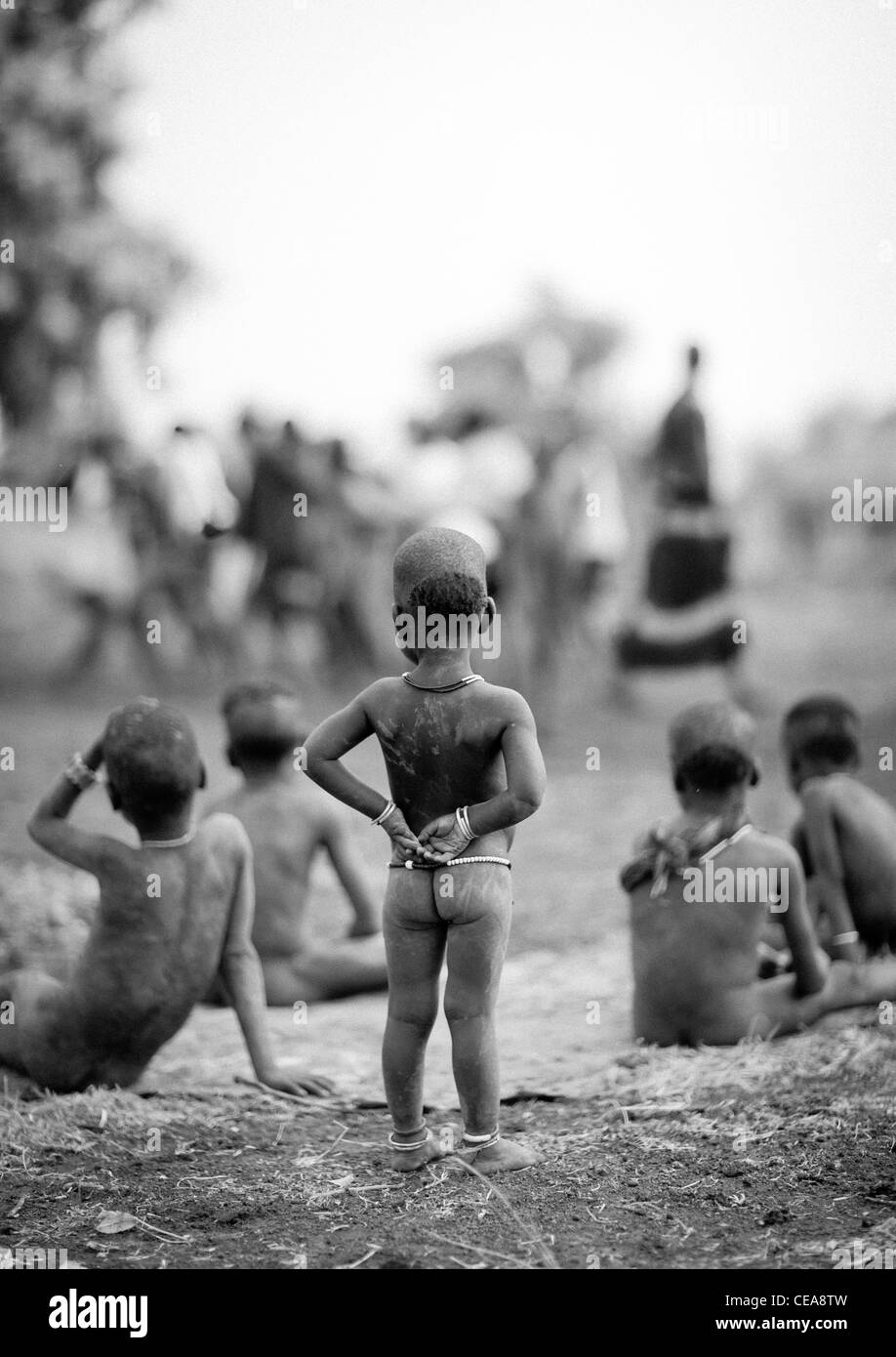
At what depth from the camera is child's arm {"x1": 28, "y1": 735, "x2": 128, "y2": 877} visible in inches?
150

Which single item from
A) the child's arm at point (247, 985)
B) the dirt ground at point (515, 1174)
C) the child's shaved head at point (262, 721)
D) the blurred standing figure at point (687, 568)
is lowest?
the dirt ground at point (515, 1174)

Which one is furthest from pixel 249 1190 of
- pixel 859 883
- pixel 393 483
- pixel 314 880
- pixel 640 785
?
pixel 393 483

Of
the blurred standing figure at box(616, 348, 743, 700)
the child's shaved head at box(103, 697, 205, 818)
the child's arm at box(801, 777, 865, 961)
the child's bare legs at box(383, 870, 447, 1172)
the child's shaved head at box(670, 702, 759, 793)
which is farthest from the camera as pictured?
the blurred standing figure at box(616, 348, 743, 700)

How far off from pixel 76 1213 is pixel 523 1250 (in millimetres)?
1026

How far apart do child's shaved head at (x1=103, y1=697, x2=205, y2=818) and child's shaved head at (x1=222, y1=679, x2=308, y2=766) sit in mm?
1207

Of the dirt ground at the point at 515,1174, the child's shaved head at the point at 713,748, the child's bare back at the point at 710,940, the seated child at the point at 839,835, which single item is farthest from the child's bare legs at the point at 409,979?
the seated child at the point at 839,835

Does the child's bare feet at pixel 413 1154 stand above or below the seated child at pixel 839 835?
below

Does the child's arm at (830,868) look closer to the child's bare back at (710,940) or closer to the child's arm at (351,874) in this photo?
the child's bare back at (710,940)

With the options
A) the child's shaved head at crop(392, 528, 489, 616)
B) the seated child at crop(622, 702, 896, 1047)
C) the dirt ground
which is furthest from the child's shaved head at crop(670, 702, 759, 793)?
the child's shaved head at crop(392, 528, 489, 616)

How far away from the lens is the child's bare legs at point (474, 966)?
10.4 ft

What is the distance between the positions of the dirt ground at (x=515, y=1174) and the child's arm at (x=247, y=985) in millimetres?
89

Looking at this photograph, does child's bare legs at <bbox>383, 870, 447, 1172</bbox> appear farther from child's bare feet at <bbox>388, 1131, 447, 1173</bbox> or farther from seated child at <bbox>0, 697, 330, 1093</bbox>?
seated child at <bbox>0, 697, 330, 1093</bbox>

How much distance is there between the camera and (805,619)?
15.2 metres
